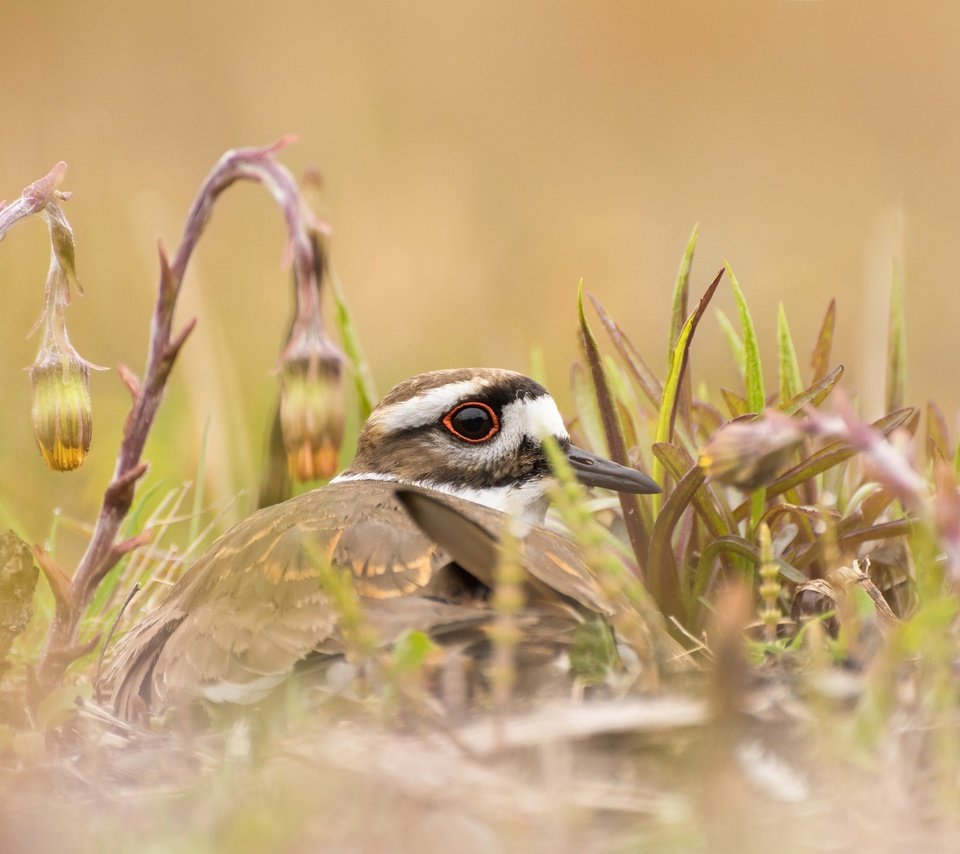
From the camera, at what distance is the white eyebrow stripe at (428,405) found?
15.6ft

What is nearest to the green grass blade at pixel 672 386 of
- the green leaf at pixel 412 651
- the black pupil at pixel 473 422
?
the black pupil at pixel 473 422

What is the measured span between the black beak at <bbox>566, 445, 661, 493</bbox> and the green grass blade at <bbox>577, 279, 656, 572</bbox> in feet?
0.18

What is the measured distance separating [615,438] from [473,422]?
577mm

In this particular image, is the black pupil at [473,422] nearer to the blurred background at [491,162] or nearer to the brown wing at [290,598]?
the brown wing at [290,598]

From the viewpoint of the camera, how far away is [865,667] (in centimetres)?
306


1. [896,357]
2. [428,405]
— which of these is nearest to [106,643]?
[428,405]

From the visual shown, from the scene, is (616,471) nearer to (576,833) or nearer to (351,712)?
(351,712)

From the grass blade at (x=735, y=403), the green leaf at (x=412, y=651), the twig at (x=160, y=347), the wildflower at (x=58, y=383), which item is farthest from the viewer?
the grass blade at (x=735, y=403)

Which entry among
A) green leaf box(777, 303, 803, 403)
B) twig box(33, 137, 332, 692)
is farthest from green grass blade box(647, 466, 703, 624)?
twig box(33, 137, 332, 692)

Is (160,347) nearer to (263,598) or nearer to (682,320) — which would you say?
(263,598)

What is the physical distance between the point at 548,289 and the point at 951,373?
10.4 ft

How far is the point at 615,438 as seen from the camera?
4387mm

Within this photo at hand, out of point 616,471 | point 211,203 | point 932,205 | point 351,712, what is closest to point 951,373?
point 932,205

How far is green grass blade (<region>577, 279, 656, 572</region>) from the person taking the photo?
414cm
